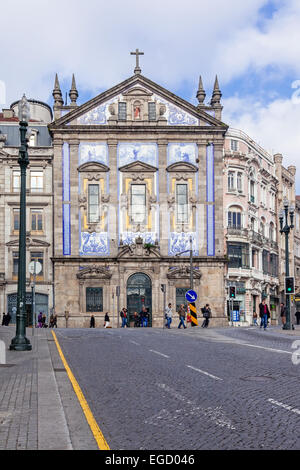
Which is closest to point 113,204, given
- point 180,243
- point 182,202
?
point 182,202

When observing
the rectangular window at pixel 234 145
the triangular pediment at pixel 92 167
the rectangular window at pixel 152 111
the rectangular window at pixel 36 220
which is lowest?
the rectangular window at pixel 36 220

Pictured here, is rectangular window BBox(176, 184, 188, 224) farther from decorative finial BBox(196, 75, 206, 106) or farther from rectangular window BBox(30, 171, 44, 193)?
rectangular window BBox(30, 171, 44, 193)

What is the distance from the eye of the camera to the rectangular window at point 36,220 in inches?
2169

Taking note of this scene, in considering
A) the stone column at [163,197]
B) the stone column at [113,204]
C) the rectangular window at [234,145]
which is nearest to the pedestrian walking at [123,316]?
the stone column at [113,204]

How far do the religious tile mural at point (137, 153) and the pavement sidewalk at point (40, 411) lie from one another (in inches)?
1546

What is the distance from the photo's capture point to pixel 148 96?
55219 millimetres

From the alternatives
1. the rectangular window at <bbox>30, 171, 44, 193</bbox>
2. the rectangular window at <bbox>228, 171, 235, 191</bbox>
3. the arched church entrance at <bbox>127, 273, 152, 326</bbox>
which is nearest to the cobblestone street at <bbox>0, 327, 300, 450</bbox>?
the arched church entrance at <bbox>127, 273, 152, 326</bbox>

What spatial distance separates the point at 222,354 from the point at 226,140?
42900 mm

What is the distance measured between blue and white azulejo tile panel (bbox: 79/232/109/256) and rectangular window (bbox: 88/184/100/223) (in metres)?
1.23

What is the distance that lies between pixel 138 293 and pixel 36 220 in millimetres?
10590

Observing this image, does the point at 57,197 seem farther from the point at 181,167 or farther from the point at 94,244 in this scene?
the point at 181,167

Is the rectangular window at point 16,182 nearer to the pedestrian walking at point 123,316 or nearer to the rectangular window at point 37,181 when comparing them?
the rectangular window at point 37,181

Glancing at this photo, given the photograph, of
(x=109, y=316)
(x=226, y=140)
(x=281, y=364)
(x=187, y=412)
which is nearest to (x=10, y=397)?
(x=187, y=412)

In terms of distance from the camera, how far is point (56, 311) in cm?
5197
